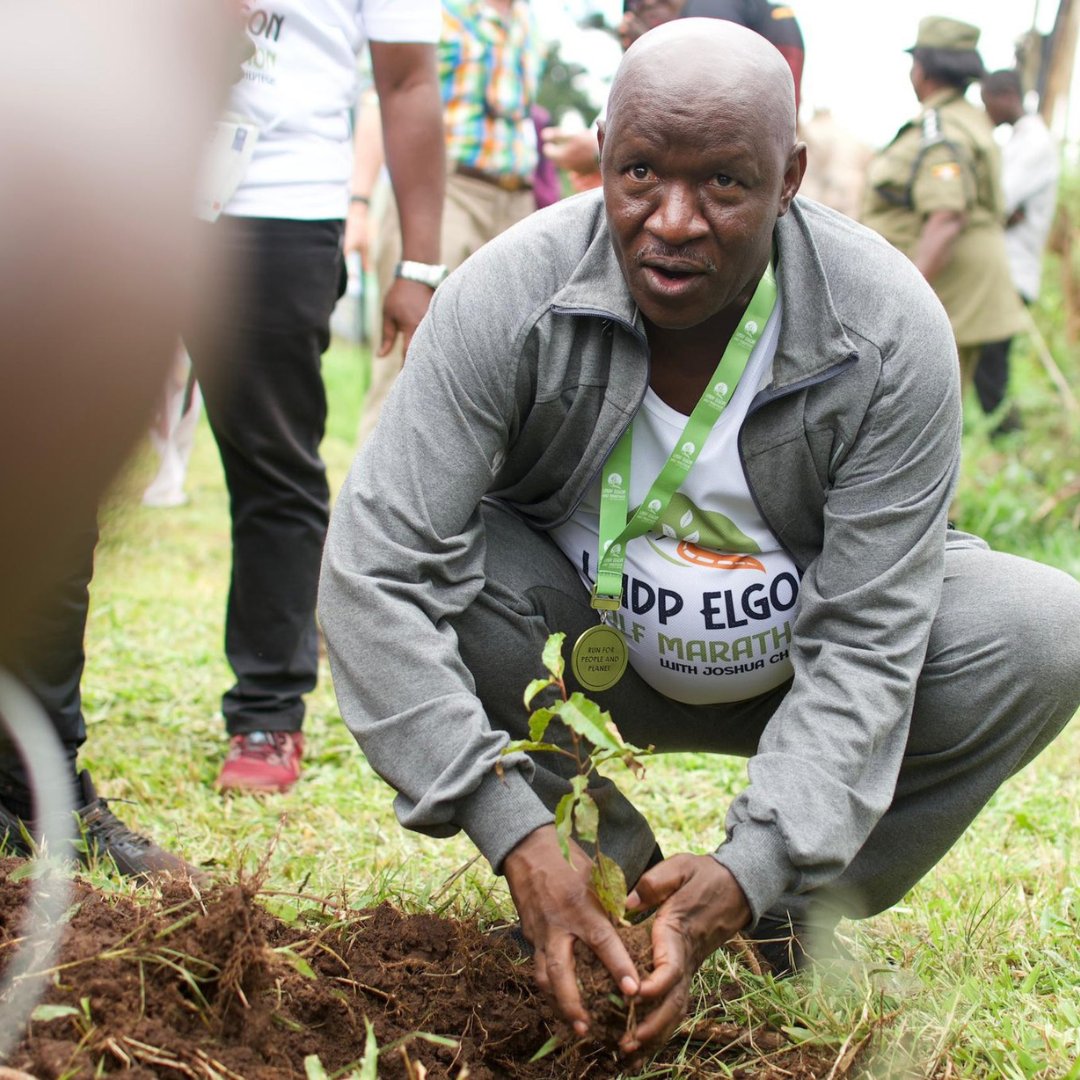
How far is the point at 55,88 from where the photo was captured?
0.92m

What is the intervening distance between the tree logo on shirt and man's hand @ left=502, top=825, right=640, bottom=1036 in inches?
23.7

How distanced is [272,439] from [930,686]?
63.9 inches

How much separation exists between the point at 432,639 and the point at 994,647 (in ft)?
2.91

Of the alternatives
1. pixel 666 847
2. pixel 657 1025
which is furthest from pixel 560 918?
pixel 666 847

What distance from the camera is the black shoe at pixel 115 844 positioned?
2.59 m

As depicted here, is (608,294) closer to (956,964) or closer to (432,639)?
(432,639)

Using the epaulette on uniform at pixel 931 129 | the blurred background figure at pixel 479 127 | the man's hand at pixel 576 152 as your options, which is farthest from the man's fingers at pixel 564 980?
the epaulette on uniform at pixel 931 129

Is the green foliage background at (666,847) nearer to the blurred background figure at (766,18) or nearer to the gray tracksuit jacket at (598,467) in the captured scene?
the gray tracksuit jacket at (598,467)

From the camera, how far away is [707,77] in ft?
6.79

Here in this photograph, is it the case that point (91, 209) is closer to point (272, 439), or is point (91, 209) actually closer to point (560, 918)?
point (560, 918)

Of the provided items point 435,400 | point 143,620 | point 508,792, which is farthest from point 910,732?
point 143,620

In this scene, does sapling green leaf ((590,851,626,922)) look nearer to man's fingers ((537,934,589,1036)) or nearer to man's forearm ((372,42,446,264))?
man's fingers ((537,934,589,1036))

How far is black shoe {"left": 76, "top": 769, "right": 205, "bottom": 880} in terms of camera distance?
8.49 feet

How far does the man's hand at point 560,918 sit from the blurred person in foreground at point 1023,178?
6.55 meters
